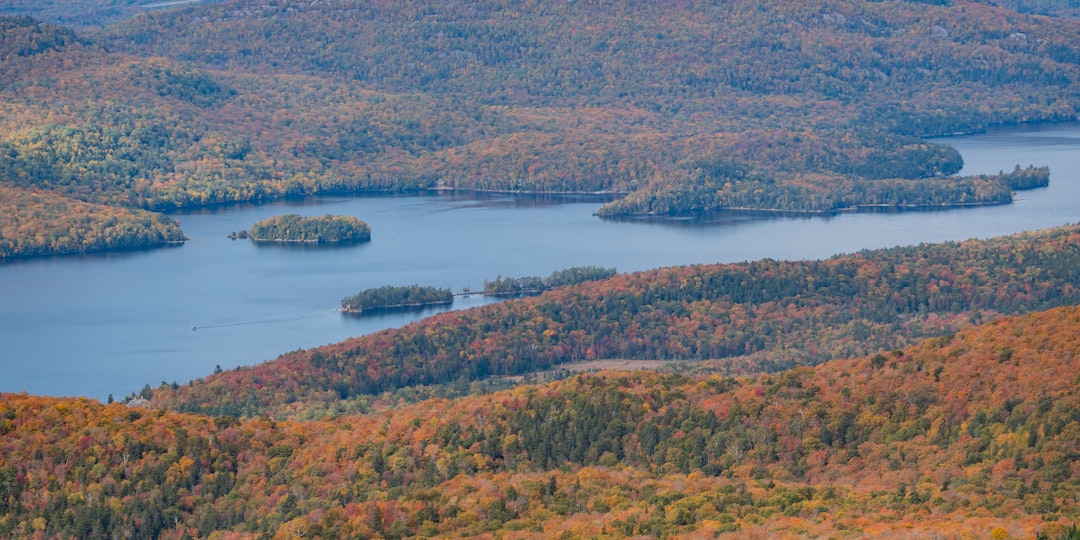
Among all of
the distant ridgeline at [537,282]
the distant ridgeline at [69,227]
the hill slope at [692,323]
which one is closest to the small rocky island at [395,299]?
the distant ridgeline at [537,282]

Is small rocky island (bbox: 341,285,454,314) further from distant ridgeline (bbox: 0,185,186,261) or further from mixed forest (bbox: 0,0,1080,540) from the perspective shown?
distant ridgeline (bbox: 0,185,186,261)

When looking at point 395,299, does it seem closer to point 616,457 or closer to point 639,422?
point 639,422

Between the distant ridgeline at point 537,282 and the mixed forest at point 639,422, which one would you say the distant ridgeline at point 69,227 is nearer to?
the mixed forest at point 639,422

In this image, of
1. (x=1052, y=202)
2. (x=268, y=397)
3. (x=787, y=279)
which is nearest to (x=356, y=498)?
(x=268, y=397)

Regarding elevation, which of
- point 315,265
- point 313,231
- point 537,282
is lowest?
Result: point 315,265

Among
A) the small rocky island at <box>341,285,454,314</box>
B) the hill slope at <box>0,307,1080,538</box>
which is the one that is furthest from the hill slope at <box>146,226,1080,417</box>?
the hill slope at <box>0,307,1080,538</box>

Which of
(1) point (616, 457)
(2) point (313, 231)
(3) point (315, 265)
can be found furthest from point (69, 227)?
(1) point (616, 457)
